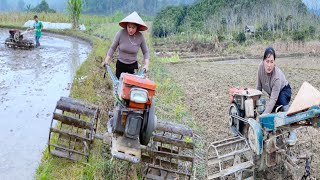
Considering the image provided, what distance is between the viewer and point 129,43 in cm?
518

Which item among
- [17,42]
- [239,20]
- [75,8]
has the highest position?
[75,8]

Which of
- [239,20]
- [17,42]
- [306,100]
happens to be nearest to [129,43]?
[306,100]

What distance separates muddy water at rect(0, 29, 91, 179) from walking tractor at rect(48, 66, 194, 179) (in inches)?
18.8

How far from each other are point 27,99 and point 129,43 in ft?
11.3

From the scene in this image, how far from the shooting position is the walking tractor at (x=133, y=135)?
11.9ft

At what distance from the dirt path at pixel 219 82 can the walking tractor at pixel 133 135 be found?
1675 mm

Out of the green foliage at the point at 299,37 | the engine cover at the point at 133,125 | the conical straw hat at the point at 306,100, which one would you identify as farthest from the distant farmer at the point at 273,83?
the green foliage at the point at 299,37

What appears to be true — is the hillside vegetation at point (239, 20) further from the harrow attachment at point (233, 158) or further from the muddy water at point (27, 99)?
the harrow attachment at point (233, 158)

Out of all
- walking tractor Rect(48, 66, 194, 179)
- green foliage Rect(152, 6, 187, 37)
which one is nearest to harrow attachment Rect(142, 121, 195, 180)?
walking tractor Rect(48, 66, 194, 179)

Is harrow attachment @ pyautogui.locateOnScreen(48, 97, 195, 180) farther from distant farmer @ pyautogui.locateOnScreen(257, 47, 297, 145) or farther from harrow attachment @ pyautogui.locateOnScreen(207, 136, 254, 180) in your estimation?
distant farmer @ pyautogui.locateOnScreen(257, 47, 297, 145)

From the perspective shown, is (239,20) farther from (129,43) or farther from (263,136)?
(263,136)

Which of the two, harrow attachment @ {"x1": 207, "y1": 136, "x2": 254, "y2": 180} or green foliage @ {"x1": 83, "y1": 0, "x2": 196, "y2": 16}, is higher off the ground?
green foliage @ {"x1": 83, "y1": 0, "x2": 196, "y2": 16}

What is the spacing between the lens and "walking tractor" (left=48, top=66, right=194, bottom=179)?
3633 mm

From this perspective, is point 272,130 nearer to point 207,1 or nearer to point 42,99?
point 42,99
